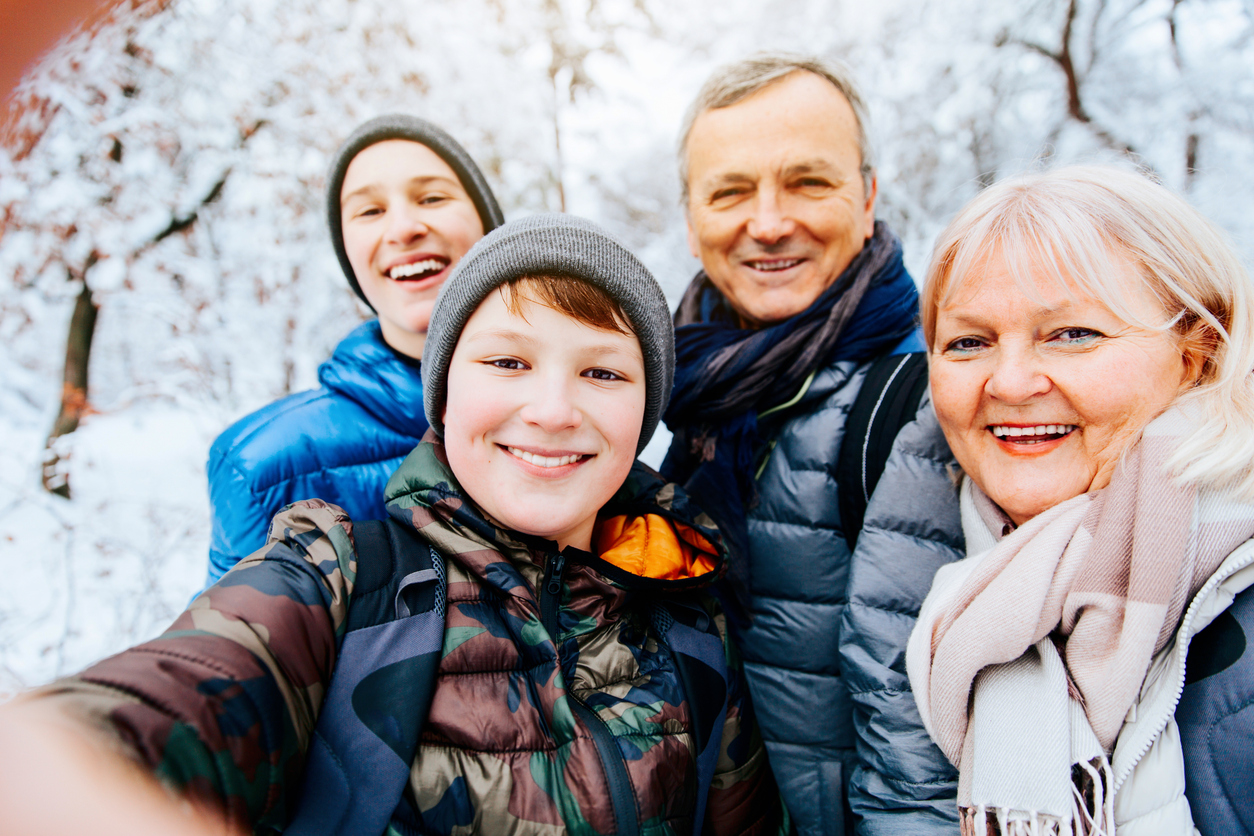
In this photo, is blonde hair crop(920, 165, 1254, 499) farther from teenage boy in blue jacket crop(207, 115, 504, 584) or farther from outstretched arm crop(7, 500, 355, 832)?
teenage boy in blue jacket crop(207, 115, 504, 584)

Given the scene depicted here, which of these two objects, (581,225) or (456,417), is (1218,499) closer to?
(581,225)

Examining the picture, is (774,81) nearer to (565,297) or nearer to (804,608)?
(565,297)

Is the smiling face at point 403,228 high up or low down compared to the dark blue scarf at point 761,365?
up

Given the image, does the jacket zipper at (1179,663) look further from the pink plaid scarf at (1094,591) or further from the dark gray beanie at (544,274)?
the dark gray beanie at (544,274)

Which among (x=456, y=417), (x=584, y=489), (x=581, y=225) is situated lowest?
(x=584, y=489)

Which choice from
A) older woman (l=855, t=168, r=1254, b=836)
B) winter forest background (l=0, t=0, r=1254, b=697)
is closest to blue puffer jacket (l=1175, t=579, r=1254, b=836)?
older woman (l=855, t=168, r=1254, b=836)

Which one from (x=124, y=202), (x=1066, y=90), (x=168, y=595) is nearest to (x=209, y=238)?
(x=124, y=202)

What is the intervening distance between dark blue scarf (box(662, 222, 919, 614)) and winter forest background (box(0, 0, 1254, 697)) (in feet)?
5.80

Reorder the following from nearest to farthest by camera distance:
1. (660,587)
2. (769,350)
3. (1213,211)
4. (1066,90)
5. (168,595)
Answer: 1. (660,587)
2. (769,350)
3. (1213,211)
4. (1066,90)
5. (168,595)

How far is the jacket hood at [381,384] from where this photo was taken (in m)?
1.82

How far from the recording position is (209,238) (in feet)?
11.4

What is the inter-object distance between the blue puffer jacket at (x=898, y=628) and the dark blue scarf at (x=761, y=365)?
0.99ft

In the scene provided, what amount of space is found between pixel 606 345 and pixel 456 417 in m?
0.34

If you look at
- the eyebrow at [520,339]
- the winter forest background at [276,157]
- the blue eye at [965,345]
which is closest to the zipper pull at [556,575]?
the eyebrow at [520,339]
